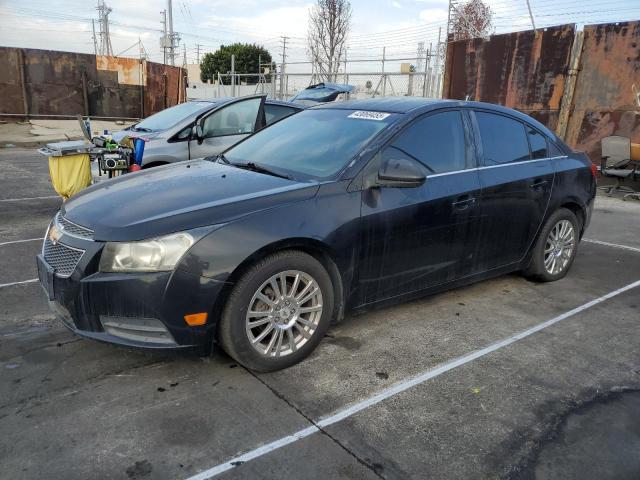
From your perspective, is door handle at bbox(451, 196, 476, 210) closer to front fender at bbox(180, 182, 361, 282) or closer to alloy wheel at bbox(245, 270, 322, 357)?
front fender at bbox(180, 182, 361, 282)

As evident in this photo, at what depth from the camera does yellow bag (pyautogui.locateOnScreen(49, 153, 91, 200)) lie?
642cm

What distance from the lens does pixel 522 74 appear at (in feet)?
40.0

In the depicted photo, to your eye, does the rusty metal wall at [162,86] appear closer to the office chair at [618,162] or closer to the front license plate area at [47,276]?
the office chair at [618,162]

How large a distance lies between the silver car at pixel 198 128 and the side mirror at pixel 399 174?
12.8 ft

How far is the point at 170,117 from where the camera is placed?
787 cm

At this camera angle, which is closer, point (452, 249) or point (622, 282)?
point (452, 249)

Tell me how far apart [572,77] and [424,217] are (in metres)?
9.45

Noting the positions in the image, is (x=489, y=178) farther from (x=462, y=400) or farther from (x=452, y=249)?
(x=462, y=400)

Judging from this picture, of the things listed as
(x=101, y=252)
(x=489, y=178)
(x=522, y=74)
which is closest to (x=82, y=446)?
(x=101, y=252)

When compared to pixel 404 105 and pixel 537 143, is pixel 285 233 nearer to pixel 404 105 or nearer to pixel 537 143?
pixel 404 105

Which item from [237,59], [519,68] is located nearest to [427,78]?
[519,68]

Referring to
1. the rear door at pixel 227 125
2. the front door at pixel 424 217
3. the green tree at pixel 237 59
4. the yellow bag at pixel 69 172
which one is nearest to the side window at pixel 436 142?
the front door at pixel 424 217

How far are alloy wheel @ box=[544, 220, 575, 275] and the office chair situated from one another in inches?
247

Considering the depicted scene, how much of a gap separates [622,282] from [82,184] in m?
6.17
